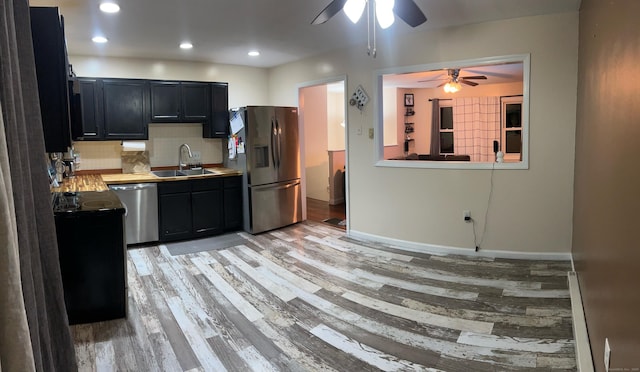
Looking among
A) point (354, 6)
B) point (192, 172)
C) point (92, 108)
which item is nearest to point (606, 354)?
point (354, 6)

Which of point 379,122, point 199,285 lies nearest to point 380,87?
point 379,122

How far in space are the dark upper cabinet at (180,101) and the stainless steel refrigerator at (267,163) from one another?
0.44 meters

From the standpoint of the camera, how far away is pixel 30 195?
0.96 m

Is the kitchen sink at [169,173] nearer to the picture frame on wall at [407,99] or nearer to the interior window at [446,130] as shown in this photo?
the picture frame on wall at [407,99]

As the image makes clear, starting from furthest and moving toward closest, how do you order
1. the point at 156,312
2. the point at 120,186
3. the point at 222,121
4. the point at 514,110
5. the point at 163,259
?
the point at 514,110 → the point at 222,121 → the point at 120,186 → the point at 163,259 → the point at 156,312

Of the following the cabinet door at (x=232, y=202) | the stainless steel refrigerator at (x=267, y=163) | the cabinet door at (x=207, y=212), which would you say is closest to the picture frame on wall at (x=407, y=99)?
the stainless steel refrigerator at (x=267, y=163)

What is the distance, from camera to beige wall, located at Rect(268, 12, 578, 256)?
12.8ft

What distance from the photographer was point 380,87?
4.92 metres

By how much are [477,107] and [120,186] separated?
7677mm

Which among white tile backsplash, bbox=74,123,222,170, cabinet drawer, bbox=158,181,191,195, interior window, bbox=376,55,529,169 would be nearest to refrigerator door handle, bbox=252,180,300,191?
cabinet drawer, bbox=158,181,191,195

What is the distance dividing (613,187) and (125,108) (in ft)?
17.0

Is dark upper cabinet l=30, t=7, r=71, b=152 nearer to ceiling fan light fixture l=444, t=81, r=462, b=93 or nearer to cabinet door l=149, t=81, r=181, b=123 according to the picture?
cabinet door l=149, t=81, r=181, b=123

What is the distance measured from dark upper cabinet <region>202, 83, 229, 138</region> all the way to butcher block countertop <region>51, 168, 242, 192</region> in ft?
1.80

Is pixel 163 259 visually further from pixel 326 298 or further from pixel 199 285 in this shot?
pixel 326 298
